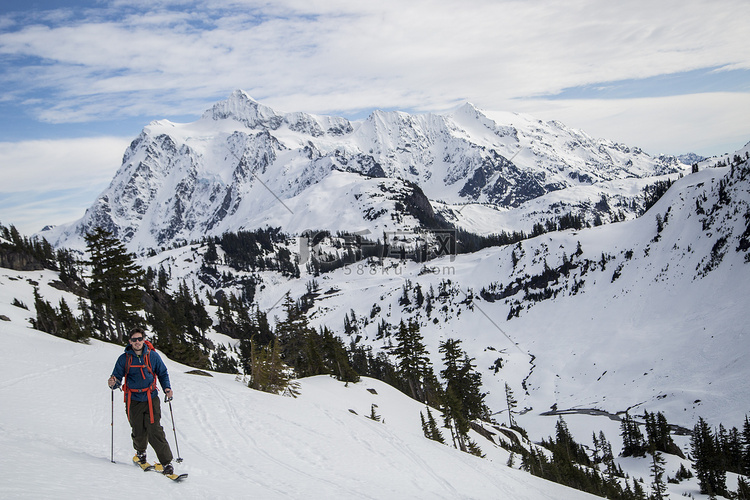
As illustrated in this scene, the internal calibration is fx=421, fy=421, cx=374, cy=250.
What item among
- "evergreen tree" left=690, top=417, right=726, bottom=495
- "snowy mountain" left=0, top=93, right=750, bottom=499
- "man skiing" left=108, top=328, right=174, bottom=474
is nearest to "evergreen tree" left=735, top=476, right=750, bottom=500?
"evergreen tree" left=690, top=417, right=726, bottom=495

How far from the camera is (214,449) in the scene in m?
12.5

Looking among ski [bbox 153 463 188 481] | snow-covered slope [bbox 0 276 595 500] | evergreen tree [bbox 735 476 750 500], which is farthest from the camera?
evergreen tree [bbox 735 476 750 500]

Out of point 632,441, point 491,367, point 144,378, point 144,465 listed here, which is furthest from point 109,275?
point 491,367

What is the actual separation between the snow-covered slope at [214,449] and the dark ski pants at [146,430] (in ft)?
1.57

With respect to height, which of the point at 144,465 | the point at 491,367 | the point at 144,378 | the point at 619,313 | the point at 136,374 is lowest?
the point at 491,367

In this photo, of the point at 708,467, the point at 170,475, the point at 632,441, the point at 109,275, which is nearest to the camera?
the point at 170,475

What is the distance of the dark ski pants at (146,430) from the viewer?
933 centimetres

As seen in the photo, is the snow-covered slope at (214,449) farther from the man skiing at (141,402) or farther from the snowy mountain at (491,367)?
the man skiing at (141,402)

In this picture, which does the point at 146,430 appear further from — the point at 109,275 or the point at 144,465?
the point at 109,275

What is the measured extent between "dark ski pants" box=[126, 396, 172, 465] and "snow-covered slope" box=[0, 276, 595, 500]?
0.48 metres

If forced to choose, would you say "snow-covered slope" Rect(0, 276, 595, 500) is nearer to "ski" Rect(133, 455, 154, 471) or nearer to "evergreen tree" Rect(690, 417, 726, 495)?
"ski" Rect(133, 455, 154, 471)

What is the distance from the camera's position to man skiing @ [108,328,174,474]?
9.34 meters

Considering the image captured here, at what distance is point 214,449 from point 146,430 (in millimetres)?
3563

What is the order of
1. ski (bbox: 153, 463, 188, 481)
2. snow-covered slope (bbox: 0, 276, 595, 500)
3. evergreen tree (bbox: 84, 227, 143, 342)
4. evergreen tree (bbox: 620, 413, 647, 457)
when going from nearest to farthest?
snow-covered slope (bbox: 0, 276, 595, 500) < ski (bbox: 153, 463, 188, 481) < evergreen tree (bbox: 84, 227, 143, 342) < evergreen tree (bbox: 620, 413, 647, 457)
